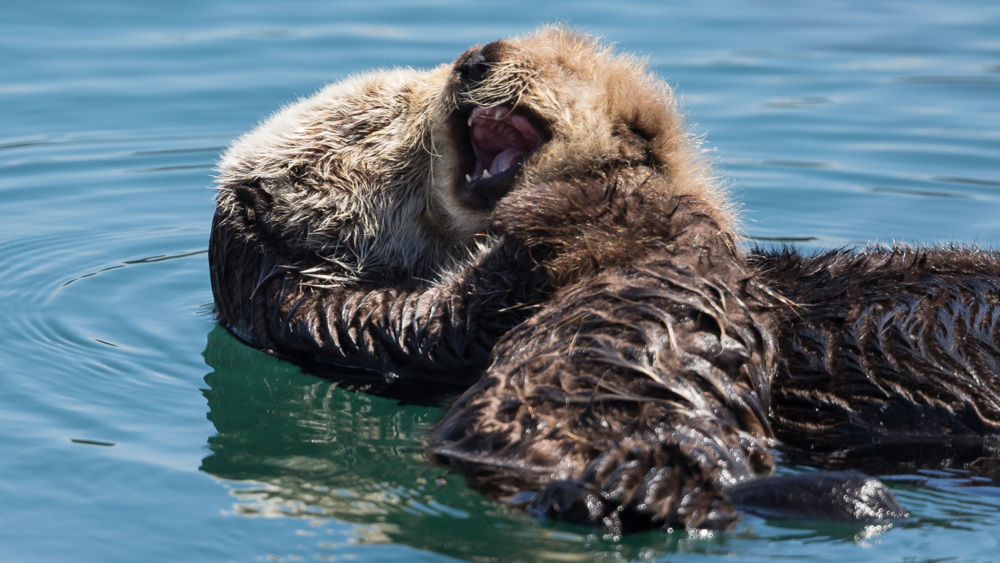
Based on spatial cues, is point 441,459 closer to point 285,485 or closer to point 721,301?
point 285,485

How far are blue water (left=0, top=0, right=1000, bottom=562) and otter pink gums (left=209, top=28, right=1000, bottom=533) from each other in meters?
0.13

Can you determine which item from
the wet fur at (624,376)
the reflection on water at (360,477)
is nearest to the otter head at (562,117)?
the wet fur at (624,376)

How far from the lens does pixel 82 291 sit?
4.66 m

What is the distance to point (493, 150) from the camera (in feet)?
12.6

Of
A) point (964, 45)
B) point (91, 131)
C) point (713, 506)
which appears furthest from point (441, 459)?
point (964, 45)

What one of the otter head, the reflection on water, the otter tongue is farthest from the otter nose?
the reflection on water

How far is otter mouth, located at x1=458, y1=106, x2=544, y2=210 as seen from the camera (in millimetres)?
3564

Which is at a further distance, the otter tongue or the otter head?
the otter tongue

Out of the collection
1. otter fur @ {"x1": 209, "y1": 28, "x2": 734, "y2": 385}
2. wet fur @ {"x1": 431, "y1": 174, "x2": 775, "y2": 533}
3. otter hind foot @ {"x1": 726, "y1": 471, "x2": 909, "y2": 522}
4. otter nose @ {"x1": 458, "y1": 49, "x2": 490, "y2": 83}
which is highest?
otter nose @ {"x1": 458, "y1": 49, "x2": 490, "y2": 83}

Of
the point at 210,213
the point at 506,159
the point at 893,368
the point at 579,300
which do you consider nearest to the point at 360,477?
the point at 579,300

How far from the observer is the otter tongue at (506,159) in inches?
145

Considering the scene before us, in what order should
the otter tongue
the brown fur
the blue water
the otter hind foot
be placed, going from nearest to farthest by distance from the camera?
the otter hind foot, the blue water, the brown fur, the otter tongue

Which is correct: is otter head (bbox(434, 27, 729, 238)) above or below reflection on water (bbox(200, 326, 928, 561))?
above

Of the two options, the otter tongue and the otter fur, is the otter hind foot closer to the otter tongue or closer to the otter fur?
the otter fur
